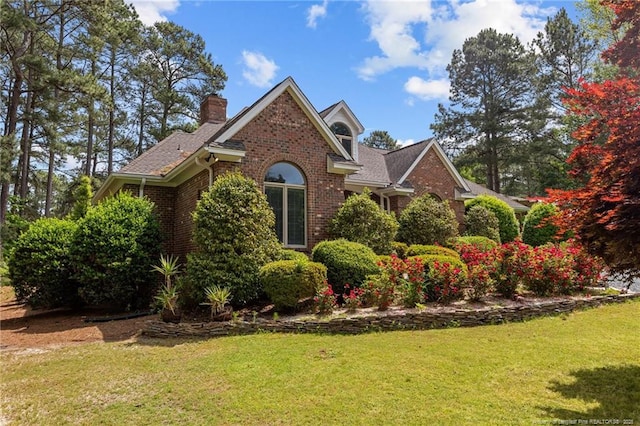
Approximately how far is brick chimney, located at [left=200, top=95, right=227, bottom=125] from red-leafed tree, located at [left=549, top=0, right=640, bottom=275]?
15991 millimetres

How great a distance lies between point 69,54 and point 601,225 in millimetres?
29364

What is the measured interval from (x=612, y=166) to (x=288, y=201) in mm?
8455

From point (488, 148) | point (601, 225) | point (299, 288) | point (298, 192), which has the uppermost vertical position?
point (488, 148)

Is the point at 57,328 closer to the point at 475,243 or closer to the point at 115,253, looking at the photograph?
the point at 115,253

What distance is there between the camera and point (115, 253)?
10.5 m

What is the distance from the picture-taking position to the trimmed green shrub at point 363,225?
12.0 meters

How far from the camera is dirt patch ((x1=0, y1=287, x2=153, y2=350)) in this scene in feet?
26.9

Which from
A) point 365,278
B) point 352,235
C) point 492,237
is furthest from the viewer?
point 492,237

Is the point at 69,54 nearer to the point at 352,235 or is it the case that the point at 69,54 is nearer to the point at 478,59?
Answer: the point at 352,235

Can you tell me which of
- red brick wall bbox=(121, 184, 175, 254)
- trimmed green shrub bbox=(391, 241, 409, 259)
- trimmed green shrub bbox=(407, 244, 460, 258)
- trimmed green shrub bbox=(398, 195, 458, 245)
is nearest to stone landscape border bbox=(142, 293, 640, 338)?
trimmed green shrub bbox=(407, 244, 460, 258)

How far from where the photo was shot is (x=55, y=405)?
4.79 metres

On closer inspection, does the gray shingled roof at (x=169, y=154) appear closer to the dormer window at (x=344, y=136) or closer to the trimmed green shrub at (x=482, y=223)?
the dormer window at (x=344, y=136)

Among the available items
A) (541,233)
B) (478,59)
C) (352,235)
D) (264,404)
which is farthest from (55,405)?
(478,59)

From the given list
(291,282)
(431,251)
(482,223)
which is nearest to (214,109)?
(431,251)
